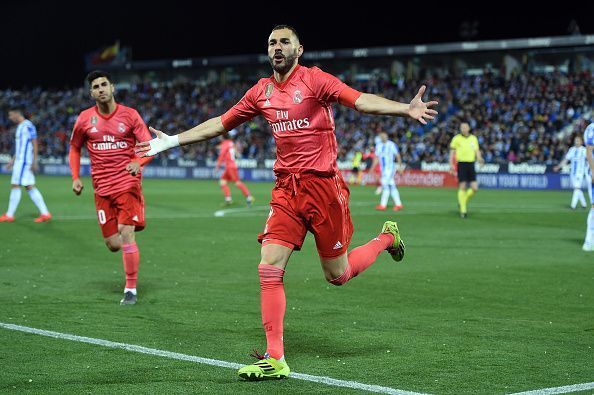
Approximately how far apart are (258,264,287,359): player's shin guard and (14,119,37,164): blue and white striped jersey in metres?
14.7

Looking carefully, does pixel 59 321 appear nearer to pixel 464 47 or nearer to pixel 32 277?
pixel 32 277

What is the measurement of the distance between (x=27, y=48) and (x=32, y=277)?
7558 cm

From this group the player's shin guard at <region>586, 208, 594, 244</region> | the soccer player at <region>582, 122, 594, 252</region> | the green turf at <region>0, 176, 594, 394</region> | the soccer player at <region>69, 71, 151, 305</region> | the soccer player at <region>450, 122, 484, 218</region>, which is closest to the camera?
the green turf at <region>0, 176, 594, 394</region>

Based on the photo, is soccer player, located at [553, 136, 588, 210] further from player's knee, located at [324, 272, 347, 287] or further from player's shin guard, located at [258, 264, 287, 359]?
player's shin guard, located at [258, 264, 287, 359]

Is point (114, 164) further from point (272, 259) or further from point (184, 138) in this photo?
point (272, 259)

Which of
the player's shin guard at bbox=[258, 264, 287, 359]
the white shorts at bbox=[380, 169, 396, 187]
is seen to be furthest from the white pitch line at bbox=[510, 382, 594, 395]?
the white shorts at bbox=[380, 169, 396, 187]

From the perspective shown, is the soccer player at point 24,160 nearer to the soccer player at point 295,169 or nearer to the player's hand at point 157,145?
the player's hand at point 157,145

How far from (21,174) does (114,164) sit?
11.0m

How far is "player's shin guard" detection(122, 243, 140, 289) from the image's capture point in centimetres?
1011

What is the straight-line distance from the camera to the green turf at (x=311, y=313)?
6582 mm

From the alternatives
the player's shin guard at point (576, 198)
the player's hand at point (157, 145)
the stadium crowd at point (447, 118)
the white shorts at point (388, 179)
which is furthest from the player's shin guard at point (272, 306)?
the stadium crowd at point (447, 118)

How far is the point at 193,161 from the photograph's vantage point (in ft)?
178

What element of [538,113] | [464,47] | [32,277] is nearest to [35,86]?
[464,47]

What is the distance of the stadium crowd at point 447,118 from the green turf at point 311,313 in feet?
81.9
